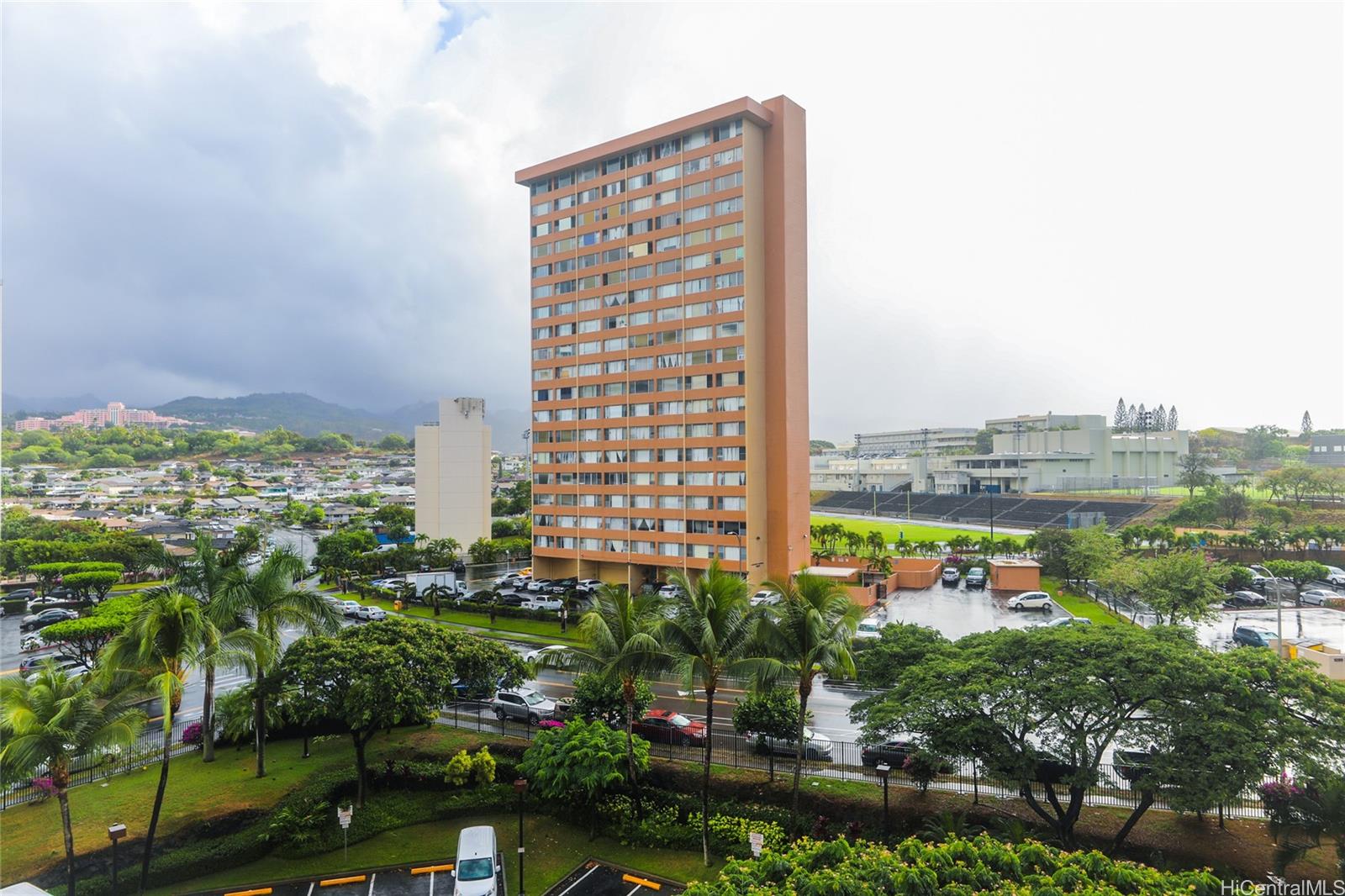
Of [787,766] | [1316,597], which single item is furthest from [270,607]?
[1316,597]

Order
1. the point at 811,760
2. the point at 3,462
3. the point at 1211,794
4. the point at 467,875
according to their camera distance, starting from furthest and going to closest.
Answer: the point at 3,462 < the point at 811,760 < the point at 467,875 < the point at 1211,794

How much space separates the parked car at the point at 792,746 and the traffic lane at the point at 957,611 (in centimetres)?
1801

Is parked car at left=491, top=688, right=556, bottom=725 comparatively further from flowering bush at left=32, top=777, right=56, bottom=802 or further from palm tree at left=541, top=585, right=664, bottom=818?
flowering bush at left=32, top=777, right=56, bottom=802

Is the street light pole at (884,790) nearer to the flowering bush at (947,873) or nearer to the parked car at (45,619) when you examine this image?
the flowering bush at (947,873)

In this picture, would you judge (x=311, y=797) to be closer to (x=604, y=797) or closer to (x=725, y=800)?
(x=604, y=797)

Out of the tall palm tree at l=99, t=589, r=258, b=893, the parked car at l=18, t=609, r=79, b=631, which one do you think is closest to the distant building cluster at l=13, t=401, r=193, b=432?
the parked car at l=18, t=609, r=79, b=631

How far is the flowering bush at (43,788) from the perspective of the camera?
18.7 metres

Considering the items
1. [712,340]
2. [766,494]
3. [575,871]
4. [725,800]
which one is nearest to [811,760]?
[725,800]

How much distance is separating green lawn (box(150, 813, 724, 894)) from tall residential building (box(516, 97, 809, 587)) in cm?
2793

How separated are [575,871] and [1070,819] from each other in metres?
12.4

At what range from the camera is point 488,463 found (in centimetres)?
7225

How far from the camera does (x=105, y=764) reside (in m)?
20.4

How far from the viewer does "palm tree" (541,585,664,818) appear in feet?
61.2

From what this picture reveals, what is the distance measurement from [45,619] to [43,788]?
30785 millimetres
